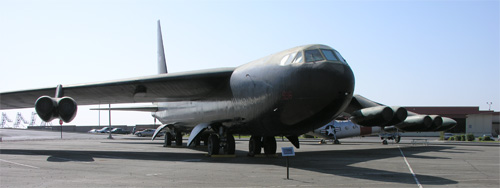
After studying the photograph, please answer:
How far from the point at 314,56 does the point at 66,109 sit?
10053 millimetres

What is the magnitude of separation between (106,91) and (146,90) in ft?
6.84

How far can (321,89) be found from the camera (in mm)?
11773

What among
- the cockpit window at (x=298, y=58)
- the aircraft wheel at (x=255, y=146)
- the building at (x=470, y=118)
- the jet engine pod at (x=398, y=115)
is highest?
the cockpit window at (x=298, y=58)

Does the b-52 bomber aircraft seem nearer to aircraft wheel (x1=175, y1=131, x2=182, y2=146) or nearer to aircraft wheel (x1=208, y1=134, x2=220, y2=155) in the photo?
aircraft wheel (x1=208, y1=134, x2=220, y2=155)

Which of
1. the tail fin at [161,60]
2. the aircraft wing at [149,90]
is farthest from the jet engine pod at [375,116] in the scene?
the tail fin at [161,60]

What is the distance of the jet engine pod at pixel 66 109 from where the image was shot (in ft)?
54.0

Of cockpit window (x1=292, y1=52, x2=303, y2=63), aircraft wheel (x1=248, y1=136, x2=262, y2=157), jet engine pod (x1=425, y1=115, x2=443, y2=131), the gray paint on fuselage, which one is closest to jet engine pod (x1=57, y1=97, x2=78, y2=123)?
the gray paint on fuselage

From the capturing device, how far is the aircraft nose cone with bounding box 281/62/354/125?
11773 mm

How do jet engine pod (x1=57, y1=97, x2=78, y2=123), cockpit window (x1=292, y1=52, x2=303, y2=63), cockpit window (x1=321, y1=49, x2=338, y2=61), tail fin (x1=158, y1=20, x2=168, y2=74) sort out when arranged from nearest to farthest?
cockpit window (x1=321, y1=49, x2=338, y2=61)
cockpit window (x1=292, y1=52, x2=303, y2=63)
jet engine pod (x1=57, y1=97, x2=78, y2=123)
tail fin (x1=158, y1=20, x2=168, y2=74)

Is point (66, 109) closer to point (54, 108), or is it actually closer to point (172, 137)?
point (54, 108)

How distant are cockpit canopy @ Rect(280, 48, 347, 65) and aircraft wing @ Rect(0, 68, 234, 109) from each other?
3931 mm

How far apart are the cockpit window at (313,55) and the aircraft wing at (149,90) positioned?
4.30 metres

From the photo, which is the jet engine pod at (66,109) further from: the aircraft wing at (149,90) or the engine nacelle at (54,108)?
the aircraft wing at (149,90)

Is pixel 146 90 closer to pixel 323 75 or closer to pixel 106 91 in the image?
pixel 106 91
